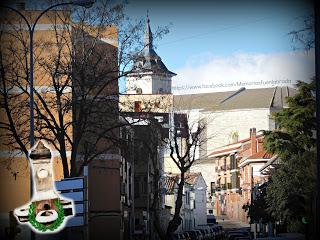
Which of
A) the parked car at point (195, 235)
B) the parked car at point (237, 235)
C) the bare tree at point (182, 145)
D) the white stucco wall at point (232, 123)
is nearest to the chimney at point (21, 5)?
the bare tree at point (182, 145)

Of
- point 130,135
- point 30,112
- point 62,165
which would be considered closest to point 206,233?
point 130,135

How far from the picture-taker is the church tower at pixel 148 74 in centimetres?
2484

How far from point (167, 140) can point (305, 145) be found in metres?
5.20

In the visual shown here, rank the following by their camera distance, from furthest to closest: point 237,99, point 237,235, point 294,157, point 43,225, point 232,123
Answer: point 237,235, point 237,99, point 232,123, point 294,157, point 43,225

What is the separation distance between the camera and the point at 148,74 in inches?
1043

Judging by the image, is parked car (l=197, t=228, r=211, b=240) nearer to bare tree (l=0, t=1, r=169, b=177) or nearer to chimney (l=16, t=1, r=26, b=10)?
bare tree (l=0, t=1, r=169, b=177)

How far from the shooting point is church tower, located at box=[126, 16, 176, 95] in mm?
24844

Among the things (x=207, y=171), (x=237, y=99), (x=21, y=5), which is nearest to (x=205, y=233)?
(x=207, y=171)

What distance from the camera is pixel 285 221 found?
27109 millimetres

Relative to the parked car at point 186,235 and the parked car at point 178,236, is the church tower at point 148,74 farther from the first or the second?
the parked car at point 186,235

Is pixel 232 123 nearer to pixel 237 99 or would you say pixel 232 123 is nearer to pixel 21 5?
pixel 237 99

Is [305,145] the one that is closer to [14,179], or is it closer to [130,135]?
[130,135]

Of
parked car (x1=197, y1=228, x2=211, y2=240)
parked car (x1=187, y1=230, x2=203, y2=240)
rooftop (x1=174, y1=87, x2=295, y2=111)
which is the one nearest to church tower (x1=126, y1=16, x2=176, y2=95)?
rooftop (x1=174, y1=87, x2=295, y2=111)

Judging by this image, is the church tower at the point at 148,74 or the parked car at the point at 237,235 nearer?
the church tower at the point at 148,74
